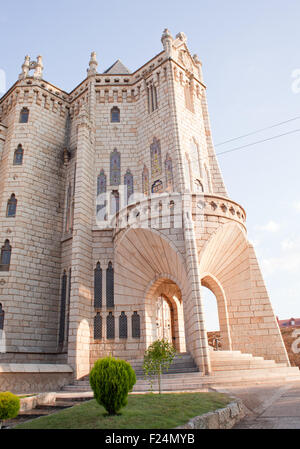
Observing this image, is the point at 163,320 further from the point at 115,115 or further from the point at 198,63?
the point at 198,63

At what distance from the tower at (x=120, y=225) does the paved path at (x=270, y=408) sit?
3125mm

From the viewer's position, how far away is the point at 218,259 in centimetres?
1545

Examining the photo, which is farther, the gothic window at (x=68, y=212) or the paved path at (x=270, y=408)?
the gothic window at (x=68, y=212)

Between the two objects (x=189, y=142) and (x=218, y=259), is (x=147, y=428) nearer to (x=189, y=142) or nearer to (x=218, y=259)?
(x=218, y=259)

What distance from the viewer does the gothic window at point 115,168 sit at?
19272mm

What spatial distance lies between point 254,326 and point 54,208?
12399 millimetres

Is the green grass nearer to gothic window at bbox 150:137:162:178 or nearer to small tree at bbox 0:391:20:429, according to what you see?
small tree at bbox 0:391:20:429

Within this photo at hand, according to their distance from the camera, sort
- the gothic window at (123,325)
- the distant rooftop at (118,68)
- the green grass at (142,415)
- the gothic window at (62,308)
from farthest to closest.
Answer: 1. the distant rooftop at (118,68)
2. the gothic window at (62,308)
3. the gothic window at (123,325)
4. the green grass at (142,415)

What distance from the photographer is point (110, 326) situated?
15586 mm

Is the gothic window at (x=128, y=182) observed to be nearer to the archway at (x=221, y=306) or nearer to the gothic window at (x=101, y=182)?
the gothic window at (x=101, y=182)

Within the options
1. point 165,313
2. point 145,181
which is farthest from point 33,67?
point 165,313

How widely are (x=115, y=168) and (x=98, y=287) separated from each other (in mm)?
7247

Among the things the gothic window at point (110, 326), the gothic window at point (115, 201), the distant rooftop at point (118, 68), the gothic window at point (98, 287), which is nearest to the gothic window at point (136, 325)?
the gothic window at point (110, 326)
